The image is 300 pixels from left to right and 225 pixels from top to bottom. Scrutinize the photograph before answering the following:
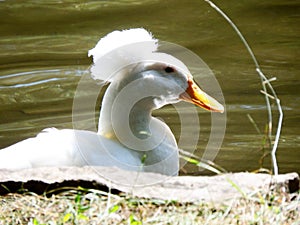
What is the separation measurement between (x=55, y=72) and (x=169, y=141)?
366 centimetres

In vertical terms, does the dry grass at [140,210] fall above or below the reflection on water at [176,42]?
above

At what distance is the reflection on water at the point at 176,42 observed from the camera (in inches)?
308

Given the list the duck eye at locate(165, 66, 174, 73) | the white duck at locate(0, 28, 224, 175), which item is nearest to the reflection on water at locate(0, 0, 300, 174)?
the white duck at locate(0, 28, 224, 175)

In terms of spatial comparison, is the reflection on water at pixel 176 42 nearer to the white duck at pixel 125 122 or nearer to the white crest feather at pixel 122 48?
the white duck at pixel 125 122

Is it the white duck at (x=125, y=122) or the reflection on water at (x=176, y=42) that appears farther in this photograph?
the reflection on water at (x=176, y=42)

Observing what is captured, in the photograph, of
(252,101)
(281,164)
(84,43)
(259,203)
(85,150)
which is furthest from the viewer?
(84,43)

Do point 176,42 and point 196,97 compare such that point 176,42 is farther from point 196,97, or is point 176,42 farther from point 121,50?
point 121,50

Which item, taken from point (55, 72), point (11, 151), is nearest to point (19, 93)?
point (55, 72)

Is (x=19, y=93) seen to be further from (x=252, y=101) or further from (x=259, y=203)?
(x=259, y=203)

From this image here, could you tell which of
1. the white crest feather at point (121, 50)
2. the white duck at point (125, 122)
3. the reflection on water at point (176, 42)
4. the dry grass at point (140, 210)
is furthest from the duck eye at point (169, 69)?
the dry grass at point (140, 210)

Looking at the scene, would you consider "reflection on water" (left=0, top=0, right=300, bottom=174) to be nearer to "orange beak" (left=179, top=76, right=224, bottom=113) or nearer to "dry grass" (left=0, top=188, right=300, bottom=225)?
"orange beak" (left=179, top=76, right=224, bottom=113)

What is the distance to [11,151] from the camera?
5.44 m

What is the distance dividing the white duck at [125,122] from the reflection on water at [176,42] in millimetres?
888

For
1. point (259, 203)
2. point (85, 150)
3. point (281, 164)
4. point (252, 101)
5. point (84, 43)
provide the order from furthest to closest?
point (84, 43)
point (252, 101)
point (281, 164)
point (85, 150)
point (259, 203)
